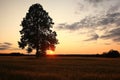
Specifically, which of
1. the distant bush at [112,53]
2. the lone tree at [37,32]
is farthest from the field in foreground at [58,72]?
the distant bush at [112,53]

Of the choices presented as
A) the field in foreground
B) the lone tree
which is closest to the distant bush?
the lone tree

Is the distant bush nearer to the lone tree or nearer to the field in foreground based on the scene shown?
the lone tree

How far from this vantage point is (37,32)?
65688 millimetres

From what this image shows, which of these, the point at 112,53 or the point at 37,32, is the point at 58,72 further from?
the point at 112,53

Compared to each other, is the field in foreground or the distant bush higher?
the distant bush

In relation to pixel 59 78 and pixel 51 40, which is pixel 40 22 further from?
pixel 59 78

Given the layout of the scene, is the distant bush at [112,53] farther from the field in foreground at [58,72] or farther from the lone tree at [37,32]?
the field in foreground at [58,72]

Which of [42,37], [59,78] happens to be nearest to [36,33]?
[42,37]

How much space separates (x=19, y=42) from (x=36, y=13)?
8465 millimetres

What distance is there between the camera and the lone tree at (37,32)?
65.1 m

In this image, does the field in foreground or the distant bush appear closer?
the field in foreground

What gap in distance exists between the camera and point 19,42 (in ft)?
217

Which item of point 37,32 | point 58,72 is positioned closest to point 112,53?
point 37,32

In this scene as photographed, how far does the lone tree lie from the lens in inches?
2562
